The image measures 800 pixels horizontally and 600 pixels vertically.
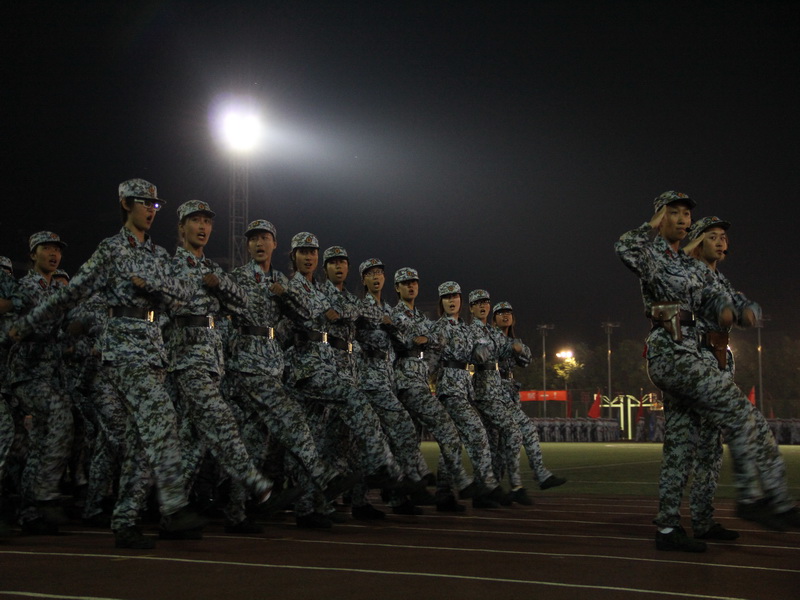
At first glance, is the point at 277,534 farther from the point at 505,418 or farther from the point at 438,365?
the point at 505,418

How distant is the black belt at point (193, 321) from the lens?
709cm

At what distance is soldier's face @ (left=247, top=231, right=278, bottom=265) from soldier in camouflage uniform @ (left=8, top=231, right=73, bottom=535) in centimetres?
190

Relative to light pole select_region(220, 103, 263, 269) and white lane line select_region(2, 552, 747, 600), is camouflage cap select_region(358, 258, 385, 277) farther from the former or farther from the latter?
light pole select_region(220, 103, 263, 269)

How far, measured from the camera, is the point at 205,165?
95.6 ft

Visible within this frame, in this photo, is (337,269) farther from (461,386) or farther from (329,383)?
(461,386)

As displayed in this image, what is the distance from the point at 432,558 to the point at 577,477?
10390 millimetres

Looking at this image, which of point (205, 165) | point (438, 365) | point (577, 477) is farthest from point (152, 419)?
point (205, 165)

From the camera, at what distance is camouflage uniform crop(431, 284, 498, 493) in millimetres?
9891

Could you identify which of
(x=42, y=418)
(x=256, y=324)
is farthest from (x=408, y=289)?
(x=42, y=418)

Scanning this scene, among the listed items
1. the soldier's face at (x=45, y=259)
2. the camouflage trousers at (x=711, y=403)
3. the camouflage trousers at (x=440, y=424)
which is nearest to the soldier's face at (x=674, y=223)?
the camouflage trousers at (x=711, y=403)

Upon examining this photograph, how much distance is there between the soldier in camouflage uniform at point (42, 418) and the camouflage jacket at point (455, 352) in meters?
4.04

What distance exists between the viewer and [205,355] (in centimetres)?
704

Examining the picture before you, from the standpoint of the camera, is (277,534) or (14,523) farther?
(14,523)

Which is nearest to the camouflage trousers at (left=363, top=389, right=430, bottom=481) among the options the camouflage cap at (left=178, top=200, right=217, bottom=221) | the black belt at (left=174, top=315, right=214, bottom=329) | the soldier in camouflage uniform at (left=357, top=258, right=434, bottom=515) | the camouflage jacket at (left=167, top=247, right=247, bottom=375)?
the soldier in camouflage uniform at (left=357, top=258, right=434, bottom=515)
